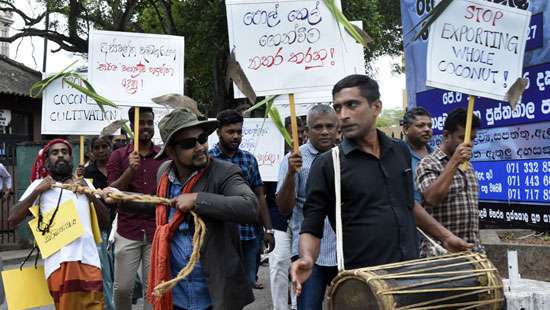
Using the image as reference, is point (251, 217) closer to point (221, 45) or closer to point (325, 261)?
point (325, 261)

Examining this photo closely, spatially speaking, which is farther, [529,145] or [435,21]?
[529,145]

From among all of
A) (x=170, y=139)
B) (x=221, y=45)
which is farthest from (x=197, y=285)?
(x=221, y=45)

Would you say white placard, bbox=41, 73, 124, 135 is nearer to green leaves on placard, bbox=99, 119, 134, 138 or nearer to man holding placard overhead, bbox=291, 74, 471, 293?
green leaves on placard, bbox=99, 119, 134, 138

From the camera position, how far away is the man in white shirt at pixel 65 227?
197 inches

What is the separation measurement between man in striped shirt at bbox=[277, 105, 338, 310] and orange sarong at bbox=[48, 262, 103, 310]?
57.7 inches

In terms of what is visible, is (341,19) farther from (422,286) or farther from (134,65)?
(422,286)

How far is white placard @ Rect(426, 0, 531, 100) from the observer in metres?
4.65

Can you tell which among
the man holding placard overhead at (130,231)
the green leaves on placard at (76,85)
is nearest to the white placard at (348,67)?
the man holding placard overhead at (130,231)

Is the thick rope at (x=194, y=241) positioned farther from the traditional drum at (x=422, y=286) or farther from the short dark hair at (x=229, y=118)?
the short dark hair at (x=229, y=118)

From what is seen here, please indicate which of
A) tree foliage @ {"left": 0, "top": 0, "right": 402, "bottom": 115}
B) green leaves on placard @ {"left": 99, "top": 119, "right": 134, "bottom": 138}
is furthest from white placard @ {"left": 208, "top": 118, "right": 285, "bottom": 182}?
tree foliage @ {"left": 0, "top": 0, "right": 402, "bottom": 115}

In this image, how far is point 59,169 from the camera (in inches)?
207

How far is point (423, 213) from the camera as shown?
11.9ft

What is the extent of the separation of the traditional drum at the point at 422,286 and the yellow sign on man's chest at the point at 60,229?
262 cm

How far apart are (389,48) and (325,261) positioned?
77.5ft
